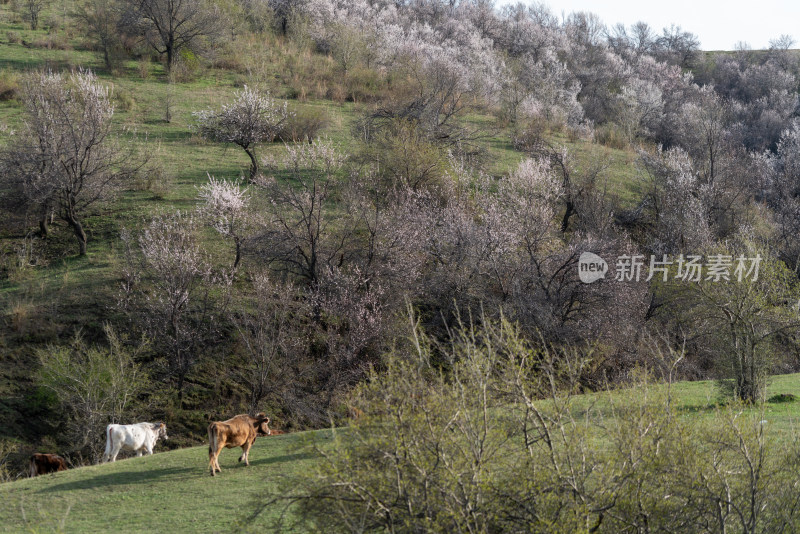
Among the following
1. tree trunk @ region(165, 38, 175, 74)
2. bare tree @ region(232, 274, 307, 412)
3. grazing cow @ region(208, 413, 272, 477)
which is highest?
tree trunk @ region(165, 38, 175, 74)

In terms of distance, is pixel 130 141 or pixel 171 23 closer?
pixel 130 141

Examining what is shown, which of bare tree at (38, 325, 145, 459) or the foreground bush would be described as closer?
the foreground bush

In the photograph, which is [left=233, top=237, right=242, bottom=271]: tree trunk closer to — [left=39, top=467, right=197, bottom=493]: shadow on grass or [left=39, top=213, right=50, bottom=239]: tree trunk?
[left=39, top=213, right=50, bottom=239]: tree trunk

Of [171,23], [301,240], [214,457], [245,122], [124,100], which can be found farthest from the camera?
[171,23]

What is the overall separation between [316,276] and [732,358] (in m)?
17.7

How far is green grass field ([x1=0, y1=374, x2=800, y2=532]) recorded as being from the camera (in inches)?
445

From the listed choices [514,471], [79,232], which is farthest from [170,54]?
[514,471]

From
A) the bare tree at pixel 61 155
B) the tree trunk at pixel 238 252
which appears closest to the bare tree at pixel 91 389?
the tree trunk at pixel 238 252

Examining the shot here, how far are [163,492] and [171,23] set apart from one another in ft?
174

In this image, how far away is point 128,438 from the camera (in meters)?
19.0

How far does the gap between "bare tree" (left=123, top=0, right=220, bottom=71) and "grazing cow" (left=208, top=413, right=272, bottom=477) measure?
1953 inches

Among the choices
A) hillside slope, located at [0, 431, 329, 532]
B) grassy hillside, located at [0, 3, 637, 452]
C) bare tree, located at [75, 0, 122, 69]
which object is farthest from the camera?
bare tree, located at [75, 0, 122, 69]

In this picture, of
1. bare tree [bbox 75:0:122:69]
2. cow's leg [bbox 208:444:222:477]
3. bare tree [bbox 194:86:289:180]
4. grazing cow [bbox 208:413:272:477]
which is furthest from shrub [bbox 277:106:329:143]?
cow's leg [bbox 208:444:222:477]

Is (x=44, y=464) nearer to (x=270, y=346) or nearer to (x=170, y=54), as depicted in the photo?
(x=270, y=346)
